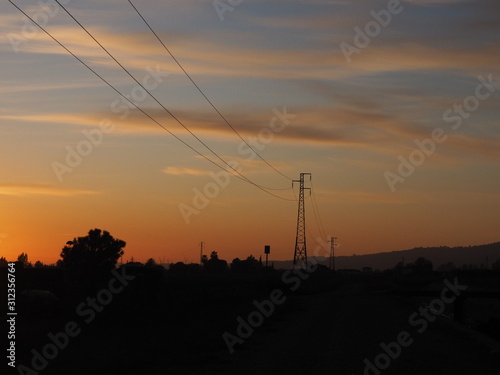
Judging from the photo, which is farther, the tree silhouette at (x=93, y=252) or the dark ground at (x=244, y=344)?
the tree silhouette at (x=93, y=252)

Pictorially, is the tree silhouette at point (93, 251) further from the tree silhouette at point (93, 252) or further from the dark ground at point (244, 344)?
the dark ground at point (244, 344)

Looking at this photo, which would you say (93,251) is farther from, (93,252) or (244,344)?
(244,344)

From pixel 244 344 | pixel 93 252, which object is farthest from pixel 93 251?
pixel 244 344

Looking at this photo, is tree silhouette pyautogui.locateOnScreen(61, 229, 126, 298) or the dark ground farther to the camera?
tree silhouette pyautogui.locateOnScreen(61, 229, 126, 298)

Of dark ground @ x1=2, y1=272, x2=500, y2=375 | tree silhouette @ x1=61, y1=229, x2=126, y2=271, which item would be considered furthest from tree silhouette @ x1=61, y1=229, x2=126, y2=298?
dark ground @ x1=2, y1=272, x2=500, y2=375

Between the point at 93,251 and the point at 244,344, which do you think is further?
the point at 93,251

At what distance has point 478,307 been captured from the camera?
65.8 m

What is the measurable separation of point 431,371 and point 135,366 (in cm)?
674

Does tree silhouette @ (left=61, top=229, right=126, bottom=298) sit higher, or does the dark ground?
tree silhouette @ (left=61, top=229, right=126, bottom=298)

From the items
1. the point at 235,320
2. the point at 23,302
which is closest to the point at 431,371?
the point at 235,320

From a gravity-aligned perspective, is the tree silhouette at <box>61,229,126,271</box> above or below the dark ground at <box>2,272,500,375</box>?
above

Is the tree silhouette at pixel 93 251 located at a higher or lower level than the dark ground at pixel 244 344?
higher

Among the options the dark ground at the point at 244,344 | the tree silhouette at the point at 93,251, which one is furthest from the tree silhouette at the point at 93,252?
the dark ground at the point at 244,344

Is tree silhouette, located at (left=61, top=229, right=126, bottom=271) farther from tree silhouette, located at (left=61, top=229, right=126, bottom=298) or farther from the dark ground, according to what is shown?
the dark ground
